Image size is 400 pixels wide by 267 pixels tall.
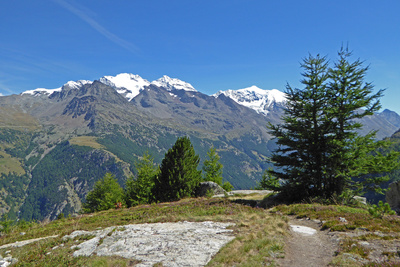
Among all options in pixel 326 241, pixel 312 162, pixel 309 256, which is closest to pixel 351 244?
pixel 326 241

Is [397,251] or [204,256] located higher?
[397,251]

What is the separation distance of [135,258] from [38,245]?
7122 mm

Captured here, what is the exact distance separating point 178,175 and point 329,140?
65.9ft

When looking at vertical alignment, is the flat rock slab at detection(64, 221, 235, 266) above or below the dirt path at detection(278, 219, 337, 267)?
below

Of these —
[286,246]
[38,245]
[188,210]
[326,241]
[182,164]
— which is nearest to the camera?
[286,246]

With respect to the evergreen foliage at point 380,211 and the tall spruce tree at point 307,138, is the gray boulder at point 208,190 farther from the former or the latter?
the evergreen foliage at point 380,211

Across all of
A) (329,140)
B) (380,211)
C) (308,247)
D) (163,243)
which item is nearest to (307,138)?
(329,140)

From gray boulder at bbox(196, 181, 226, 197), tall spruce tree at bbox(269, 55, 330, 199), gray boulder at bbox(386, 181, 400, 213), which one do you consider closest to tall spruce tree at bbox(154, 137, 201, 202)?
gray boulder at bbox(196, 181, 226, 197)

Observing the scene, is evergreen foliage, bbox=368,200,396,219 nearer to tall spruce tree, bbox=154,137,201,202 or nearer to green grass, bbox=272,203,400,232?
green grass, bbox=272,203,400,232

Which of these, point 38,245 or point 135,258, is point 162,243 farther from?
point 38,245

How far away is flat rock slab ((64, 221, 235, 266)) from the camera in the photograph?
10.1m

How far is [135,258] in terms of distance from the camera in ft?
33.4

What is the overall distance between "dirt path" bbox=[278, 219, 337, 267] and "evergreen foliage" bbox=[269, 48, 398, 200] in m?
9.54

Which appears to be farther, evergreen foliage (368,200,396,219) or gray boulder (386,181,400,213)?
gray boulder (386,181,400,213)
